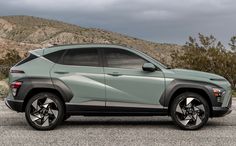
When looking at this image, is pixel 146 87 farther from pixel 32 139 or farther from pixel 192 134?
pixel 32 139

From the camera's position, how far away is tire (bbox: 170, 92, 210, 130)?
9047 mm

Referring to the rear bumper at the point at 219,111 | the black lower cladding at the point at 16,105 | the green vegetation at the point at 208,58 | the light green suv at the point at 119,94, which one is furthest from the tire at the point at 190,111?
the green vegetation at the point at 208,58

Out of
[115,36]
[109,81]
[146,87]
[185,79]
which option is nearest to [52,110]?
[109,81]

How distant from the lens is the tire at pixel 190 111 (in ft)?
29.7

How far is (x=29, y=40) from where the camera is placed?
13450 cm

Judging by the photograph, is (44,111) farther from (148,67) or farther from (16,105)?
(148,67)

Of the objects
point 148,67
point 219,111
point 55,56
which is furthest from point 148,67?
point 55,56

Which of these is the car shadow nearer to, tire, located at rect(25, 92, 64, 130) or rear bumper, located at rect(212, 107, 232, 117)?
tire, located at rect(25, 92, 64, 130)

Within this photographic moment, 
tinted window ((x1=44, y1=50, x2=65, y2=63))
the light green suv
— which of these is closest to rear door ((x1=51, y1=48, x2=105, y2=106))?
the light green suv

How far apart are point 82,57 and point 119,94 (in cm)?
106

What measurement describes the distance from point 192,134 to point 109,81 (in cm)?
182

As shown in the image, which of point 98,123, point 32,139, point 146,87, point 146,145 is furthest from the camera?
point 98,123

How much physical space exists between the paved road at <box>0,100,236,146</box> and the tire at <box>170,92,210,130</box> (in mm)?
167

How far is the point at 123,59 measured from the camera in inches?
369
